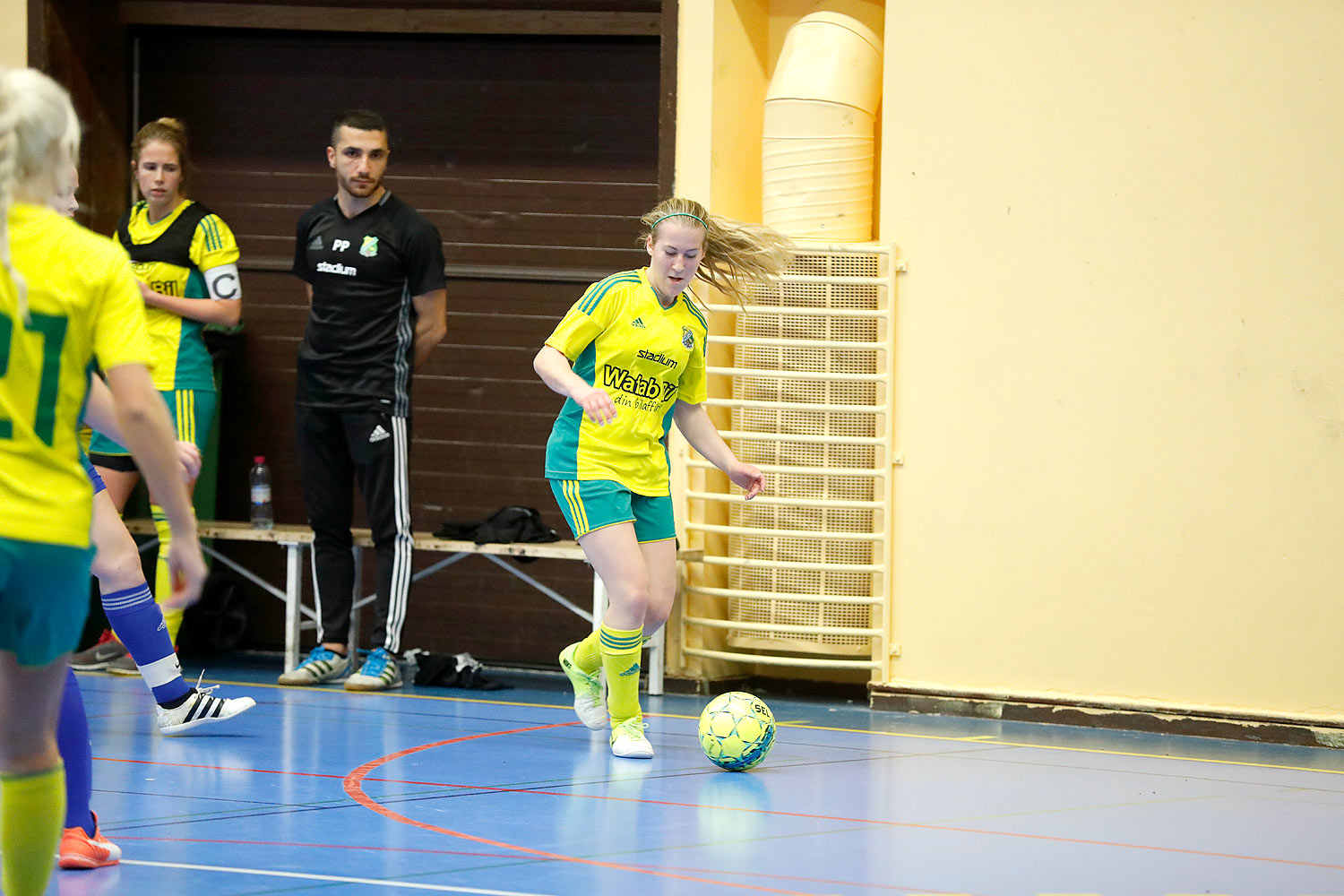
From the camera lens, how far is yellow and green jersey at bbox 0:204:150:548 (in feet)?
7.98

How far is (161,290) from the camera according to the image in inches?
281

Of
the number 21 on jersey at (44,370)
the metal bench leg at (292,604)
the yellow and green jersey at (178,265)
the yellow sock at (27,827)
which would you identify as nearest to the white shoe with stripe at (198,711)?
the metal bench leg at (292,604)

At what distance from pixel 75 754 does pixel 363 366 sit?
12.3ft

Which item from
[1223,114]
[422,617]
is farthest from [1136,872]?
[422,617]

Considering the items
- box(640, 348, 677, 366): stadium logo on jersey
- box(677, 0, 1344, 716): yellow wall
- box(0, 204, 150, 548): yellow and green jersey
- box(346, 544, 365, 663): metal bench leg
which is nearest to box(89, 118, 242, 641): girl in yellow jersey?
box(346, 544, 365, 663): metal bench leg

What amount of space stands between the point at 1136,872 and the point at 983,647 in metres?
3.10

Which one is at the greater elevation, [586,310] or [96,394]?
[586,310]

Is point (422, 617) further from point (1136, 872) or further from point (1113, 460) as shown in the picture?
point (1136, 872)

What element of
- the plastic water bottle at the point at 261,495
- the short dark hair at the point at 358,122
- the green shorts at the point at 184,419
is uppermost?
the short dark hair at the point at 358,122

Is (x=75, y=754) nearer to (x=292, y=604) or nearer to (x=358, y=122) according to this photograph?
(x=292, y=604)

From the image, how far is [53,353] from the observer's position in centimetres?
248

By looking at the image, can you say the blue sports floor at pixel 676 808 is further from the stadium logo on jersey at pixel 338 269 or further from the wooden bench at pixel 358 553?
the stadium logo on jersey at pixel 338 269

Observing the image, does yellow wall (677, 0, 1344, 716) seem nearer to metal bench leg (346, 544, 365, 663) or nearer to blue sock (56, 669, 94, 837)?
metal bench leg (346, 544, 365, 663)

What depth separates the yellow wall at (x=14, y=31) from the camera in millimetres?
8078
